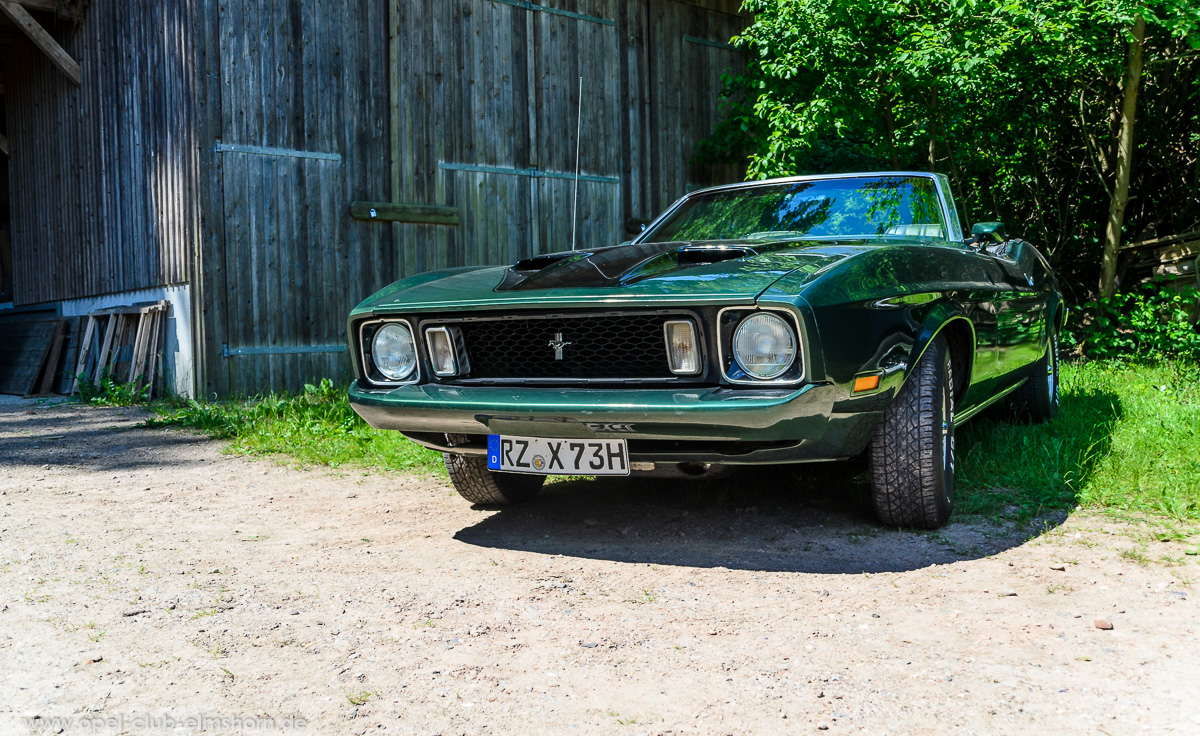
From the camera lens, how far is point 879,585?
2.85 meters

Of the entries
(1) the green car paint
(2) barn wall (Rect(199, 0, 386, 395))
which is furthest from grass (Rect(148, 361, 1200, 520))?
(2) barn wall (Rect(199, 0, 386, 395))

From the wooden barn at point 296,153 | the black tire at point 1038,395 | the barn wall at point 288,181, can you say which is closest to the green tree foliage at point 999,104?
the wooden barn at point 296,153

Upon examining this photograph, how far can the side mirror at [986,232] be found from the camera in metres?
4.15

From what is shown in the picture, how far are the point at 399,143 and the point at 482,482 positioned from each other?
630 cm

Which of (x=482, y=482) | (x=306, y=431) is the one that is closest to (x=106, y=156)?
(x=306, y=431)

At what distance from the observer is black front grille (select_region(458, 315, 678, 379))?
304 centimetres

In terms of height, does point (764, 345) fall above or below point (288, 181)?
below

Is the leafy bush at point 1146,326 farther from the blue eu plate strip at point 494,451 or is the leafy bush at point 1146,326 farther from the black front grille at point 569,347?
the blue eu plate strip at point 494,451

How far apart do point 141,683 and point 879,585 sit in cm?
188

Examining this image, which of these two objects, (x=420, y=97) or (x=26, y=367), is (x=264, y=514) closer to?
(x=420, y=97)

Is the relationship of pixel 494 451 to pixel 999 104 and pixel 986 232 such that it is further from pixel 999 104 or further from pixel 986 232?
pixel 999 104

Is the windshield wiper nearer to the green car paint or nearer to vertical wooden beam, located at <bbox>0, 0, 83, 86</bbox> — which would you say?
the green car paint

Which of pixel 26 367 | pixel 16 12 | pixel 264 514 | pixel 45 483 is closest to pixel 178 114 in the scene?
pixel 16 12

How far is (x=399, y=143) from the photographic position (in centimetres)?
946
